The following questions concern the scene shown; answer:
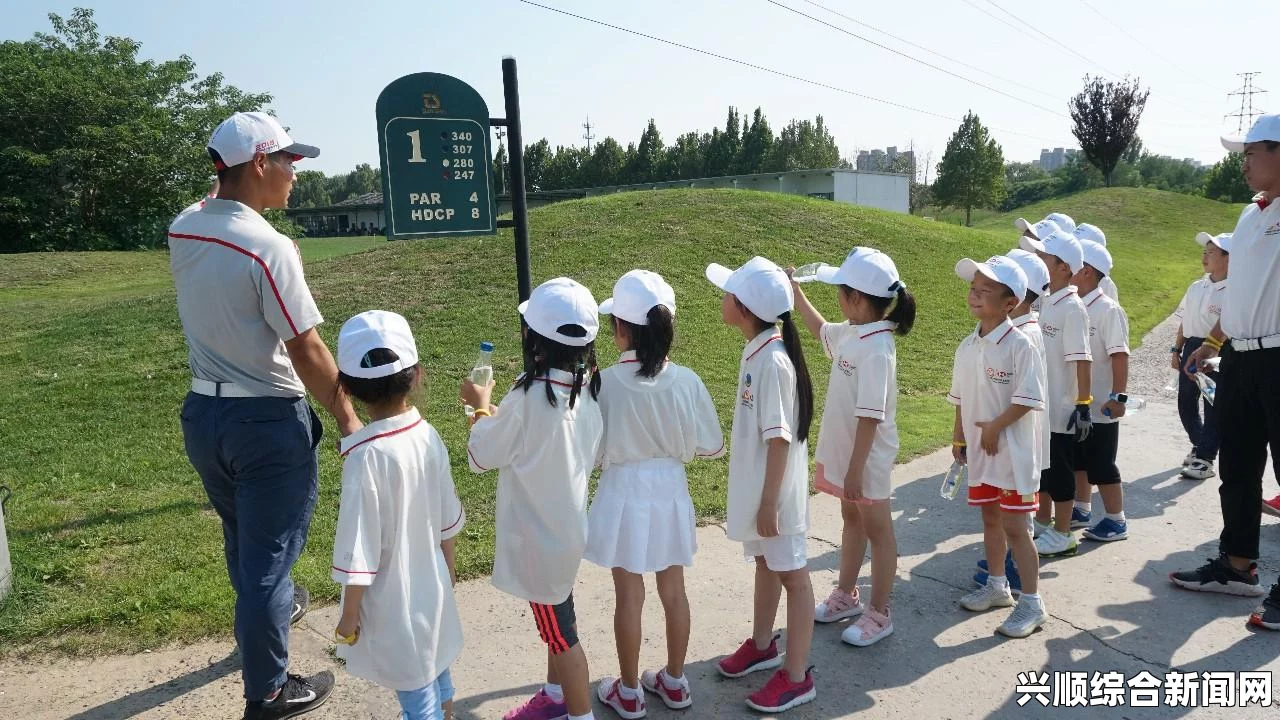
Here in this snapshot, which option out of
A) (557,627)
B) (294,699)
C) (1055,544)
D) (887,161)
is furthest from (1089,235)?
(887,161)

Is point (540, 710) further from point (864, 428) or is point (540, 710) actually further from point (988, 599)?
point (988, 599)

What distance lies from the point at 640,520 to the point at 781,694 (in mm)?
848

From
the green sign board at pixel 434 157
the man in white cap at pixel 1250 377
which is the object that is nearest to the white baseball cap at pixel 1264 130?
the man in white cap at pixel 1250 377

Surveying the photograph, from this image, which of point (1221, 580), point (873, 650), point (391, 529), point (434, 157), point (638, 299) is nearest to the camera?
point (391, 529)

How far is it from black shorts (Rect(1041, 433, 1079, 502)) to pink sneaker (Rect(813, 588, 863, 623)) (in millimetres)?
1438

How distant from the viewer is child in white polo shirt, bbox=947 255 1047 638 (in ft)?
12.0

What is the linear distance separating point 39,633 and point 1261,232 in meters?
5.49

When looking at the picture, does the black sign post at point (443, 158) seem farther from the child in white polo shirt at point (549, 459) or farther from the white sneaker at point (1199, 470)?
the white sneaker at point (1199, 470)

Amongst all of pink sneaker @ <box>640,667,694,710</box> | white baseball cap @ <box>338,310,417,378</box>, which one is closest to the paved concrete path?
pink sneaker @ <box>640,667,694,710</box>

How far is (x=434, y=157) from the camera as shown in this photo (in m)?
4.46

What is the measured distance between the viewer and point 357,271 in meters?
13.3

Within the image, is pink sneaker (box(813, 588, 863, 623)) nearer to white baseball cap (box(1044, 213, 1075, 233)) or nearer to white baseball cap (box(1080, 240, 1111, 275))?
white baseball cap (box(1080, 240, 1111, 275))

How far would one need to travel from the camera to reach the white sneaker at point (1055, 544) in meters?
4.50

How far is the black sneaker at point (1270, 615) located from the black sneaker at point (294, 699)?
385 cm
